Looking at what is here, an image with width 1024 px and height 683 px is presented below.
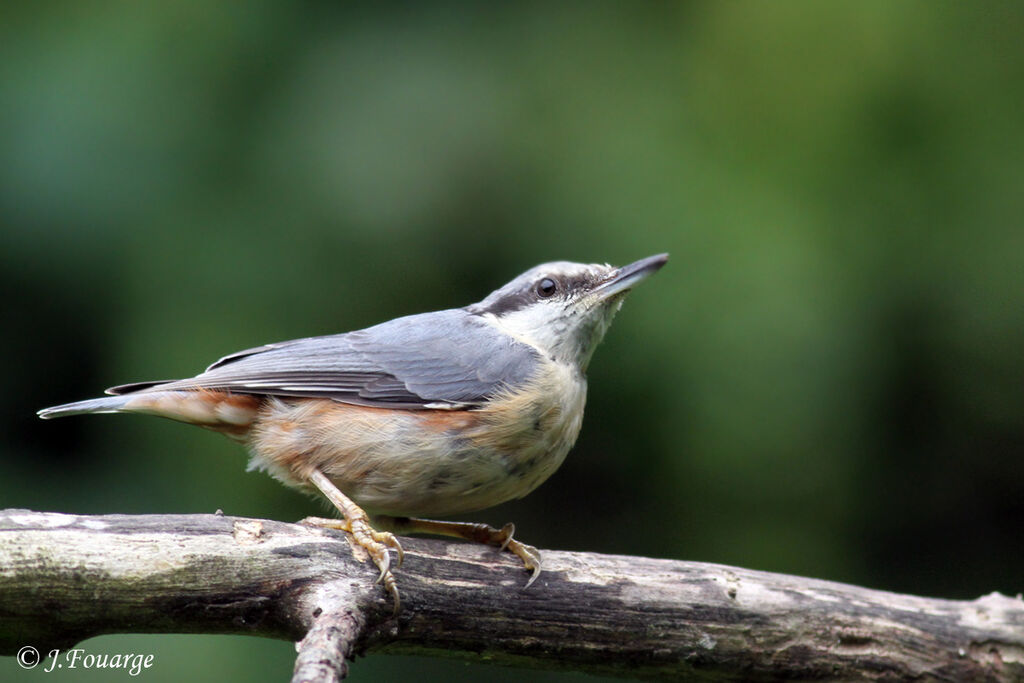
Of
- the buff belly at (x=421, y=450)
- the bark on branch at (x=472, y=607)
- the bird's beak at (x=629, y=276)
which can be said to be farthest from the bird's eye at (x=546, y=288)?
the bark on branch at (x=472, y=607)

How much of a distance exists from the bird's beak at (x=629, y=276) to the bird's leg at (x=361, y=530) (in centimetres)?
111

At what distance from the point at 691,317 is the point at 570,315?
76 cm

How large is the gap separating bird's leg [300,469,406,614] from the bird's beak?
1.11m

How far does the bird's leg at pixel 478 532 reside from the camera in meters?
2.94

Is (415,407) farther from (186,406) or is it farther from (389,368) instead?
(186,406)

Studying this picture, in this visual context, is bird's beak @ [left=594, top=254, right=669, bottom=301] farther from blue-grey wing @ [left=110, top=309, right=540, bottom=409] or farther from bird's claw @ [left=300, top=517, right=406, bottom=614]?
bird's claw @ [left=300, top=517, right=406, bottom=614]

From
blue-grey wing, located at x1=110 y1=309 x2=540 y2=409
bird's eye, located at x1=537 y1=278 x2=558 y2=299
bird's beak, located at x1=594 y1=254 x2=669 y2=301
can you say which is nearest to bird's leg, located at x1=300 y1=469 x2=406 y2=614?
blue-grey wing, located at x1=110 y1=309 x2=540 y2=409

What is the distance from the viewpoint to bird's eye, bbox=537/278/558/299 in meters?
3.52

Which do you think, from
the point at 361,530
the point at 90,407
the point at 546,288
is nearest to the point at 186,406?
the point at 90,407

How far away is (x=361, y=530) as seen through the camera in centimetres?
279

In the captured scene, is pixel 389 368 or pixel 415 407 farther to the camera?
pixel 389 368

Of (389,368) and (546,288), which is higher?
(546,288)

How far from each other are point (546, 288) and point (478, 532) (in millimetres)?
889

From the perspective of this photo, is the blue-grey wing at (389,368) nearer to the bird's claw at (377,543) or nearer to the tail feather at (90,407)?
the tail feather at (90,407)
